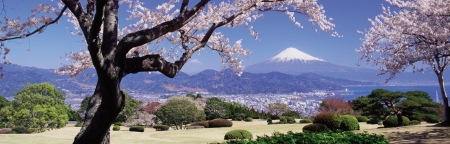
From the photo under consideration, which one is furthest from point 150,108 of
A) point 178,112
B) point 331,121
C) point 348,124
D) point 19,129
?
point 348,124

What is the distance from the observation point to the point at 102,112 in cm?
461

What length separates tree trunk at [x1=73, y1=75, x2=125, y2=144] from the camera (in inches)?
174

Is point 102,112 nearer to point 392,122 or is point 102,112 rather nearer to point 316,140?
point 316,140

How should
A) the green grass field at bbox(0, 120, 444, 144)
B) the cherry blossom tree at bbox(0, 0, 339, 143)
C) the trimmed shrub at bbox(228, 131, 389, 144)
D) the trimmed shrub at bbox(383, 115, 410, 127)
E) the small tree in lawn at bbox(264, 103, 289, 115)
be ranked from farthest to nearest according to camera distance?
the small tree in lawn at bbox(264, 103, 289, 115) → the trimmed shrub at bbox(383, 115, 410, 127) → the green grass field at bbox(0, 120, 444, 144) → the trimmed shrub at bbox(228, 131, 389, 144) → the cherry blossom tree at bbox(0, 0, 339, 143)

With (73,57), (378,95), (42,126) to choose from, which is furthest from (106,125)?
(42,126)

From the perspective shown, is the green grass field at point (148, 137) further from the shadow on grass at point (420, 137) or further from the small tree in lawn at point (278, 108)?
the small tree in lawn at point (278, 108)

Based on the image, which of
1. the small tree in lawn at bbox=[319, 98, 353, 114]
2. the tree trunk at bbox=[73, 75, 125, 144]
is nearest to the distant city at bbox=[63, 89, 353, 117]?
the small tree in lawn at bbox=[319, 98, 353, 114]

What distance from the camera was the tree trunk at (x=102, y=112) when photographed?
442cm

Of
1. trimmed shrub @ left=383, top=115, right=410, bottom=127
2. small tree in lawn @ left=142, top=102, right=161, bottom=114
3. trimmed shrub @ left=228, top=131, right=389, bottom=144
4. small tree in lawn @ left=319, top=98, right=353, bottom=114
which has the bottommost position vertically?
trimmed shrub @ left=383, top=115, right=410, bottom=127

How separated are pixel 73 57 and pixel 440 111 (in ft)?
113

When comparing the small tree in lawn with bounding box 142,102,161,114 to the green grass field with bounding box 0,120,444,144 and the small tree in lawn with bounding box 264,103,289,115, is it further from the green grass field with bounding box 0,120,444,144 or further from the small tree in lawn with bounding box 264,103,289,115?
the small tree in lawn with bounding box 264,103,289,115

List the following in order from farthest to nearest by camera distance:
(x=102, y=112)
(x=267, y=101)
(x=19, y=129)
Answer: (x=267, y=101) → (x=19, y=129) → (x=102, y=112)

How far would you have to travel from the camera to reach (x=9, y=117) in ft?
95.1

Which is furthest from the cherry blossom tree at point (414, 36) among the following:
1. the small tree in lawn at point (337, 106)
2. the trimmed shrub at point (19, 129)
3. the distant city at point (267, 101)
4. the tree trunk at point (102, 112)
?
the distant city at point (267, 101)
